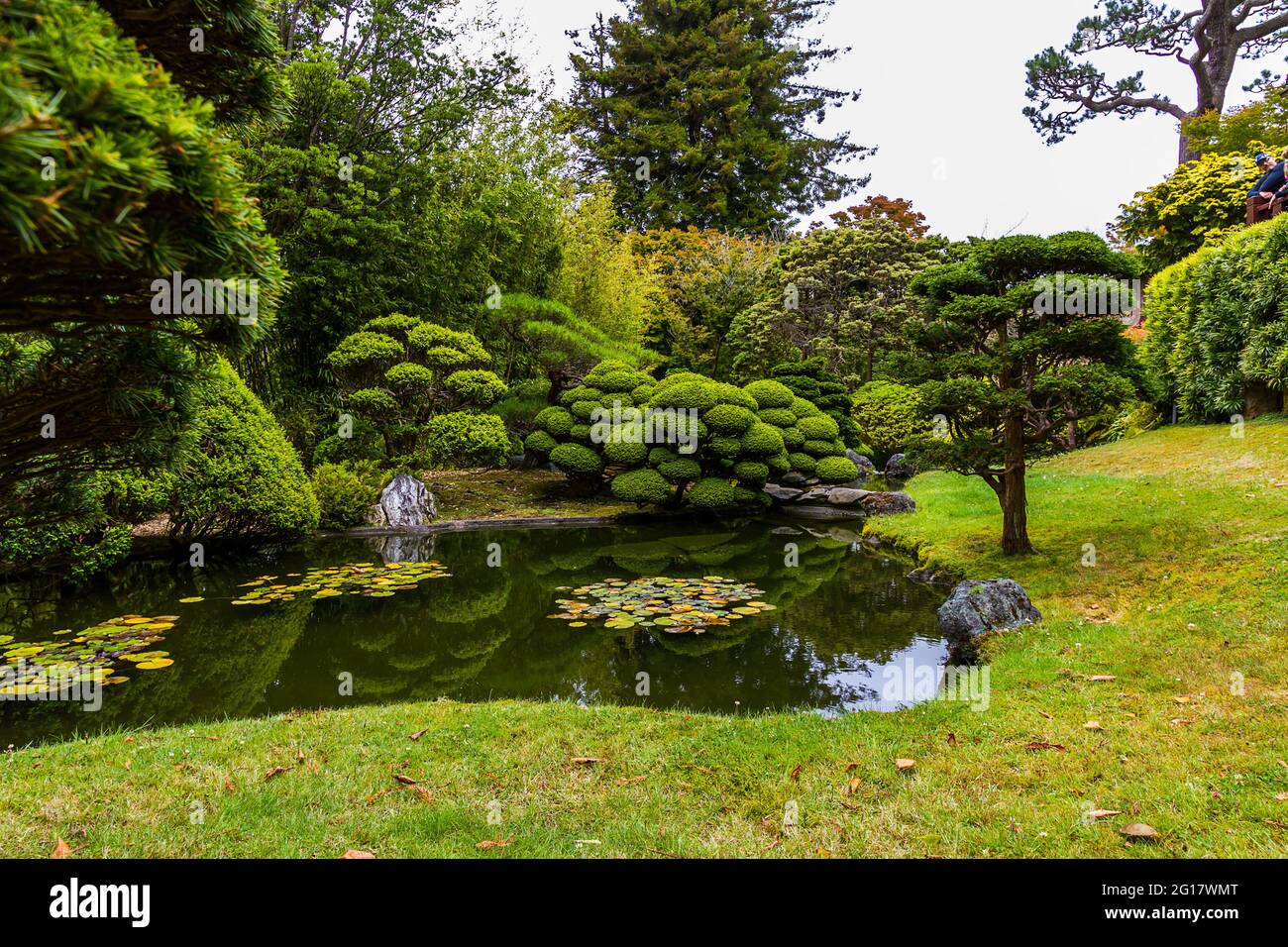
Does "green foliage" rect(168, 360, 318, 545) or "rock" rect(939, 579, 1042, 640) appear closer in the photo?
"rock" rect(939, 579, 1042, 640)

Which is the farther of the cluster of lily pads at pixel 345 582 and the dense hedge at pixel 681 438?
the dense hedge at pixel 681 438

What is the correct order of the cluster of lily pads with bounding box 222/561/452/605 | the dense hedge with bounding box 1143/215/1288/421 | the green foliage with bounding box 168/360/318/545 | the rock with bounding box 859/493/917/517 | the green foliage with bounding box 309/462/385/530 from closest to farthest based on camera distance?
the cluster of lily pads with bounding box 222/561/452/605 → the green foliage with bounding box 168/360/318/545 → the dense hedge with bounding box 1143/215/1288/421 → the green foliage with bounding box 309/462/385/530 → the rock with bounding box 859/493/917/517

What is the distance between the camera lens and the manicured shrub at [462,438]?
10883mm

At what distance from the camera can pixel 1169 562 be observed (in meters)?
5.26

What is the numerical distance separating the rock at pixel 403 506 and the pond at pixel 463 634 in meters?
1.60

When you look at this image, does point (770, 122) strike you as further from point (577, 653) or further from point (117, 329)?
point (117, 329)

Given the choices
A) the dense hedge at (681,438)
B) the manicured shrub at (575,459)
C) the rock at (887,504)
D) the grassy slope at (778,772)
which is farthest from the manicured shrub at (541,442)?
the grassy slope at (778,772)

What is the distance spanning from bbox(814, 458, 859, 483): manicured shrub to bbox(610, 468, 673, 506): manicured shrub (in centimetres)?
312

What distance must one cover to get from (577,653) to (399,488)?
6.26m

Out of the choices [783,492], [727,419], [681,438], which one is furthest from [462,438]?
[783,492]

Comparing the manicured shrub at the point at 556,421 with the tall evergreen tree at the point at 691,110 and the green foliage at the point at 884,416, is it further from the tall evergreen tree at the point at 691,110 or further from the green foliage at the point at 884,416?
the tall evergreen tree at the point at 691,110

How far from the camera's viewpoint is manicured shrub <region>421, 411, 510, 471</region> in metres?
10.9

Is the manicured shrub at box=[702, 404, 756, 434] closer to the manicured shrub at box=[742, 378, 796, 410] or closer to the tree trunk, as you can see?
the manicured shrub at box=[742, 378, 796, 410]

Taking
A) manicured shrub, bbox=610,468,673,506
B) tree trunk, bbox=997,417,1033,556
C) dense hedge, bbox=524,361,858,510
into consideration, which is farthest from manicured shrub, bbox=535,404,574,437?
tree trunk, bbox=997,417,1033,556
